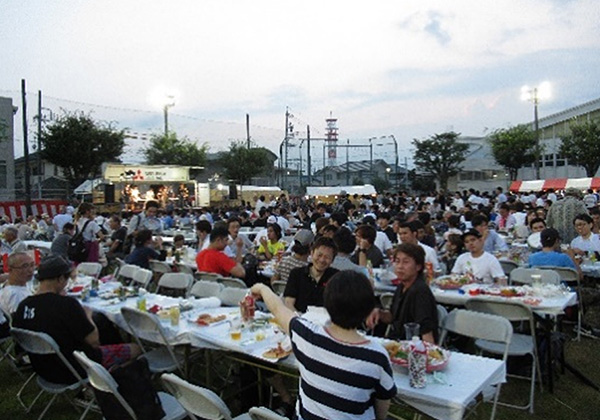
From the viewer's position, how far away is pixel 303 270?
171 inches

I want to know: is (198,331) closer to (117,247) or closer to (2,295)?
(2,295)

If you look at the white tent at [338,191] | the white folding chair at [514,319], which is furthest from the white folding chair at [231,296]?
the white tent at [338,191]

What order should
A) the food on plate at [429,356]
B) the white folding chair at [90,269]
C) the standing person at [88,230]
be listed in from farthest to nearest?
the standing person at [88,230]
the white folding chair at [90,269]
the food on plate at [429,356]

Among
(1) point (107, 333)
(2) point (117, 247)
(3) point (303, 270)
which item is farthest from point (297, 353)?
(2) point (117, 247)

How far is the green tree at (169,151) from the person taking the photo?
39312 millimetres

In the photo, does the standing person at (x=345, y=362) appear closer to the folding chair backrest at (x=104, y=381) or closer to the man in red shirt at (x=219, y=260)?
the folding chair backrest at (x=104, y=381)

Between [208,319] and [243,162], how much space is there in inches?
1411

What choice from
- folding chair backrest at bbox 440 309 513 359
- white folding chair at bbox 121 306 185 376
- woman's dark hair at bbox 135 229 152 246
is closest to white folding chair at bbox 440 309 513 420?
folding chair backrest at bbox 440 309 513 359

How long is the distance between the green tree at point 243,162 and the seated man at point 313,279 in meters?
34.4

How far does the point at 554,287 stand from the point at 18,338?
4922 mm

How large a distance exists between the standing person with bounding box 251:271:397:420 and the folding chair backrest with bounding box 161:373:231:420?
0.48 m

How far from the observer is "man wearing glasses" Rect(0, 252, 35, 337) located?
183 inches

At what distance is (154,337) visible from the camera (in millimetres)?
4066

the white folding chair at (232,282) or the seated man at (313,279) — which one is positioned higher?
the seated man at (313,279)
